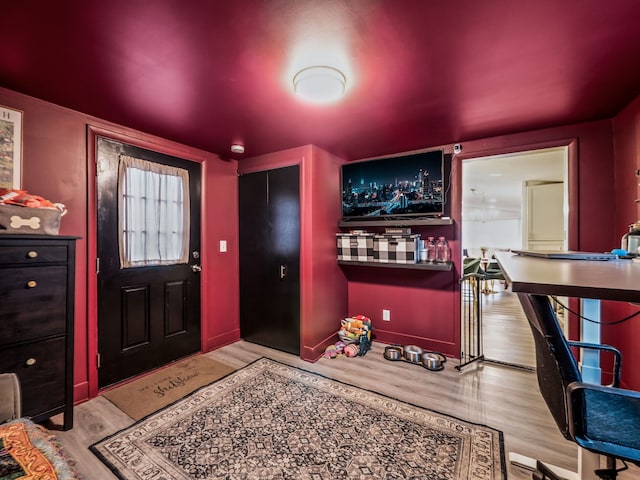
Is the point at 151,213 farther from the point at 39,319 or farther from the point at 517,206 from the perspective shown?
the point at 517,206

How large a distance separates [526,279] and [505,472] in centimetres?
140

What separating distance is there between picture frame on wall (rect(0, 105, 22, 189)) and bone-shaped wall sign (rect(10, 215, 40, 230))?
1.16 ft

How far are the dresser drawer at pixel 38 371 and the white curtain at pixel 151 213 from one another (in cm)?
87

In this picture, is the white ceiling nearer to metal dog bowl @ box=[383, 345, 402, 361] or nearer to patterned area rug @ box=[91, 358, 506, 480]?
metal dog bowl @ box=[383, 345, 402, 361]

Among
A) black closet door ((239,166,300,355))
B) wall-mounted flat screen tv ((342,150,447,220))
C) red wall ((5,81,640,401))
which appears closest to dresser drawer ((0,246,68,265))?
red wall ((5,81,640,401))

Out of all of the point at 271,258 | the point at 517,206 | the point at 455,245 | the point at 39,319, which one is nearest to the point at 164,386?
the point at 39,319

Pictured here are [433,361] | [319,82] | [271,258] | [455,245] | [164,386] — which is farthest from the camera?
[271,258]

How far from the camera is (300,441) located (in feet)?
5.67

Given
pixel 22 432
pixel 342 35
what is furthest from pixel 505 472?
pixel 342 35

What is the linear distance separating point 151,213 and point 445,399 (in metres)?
2.98

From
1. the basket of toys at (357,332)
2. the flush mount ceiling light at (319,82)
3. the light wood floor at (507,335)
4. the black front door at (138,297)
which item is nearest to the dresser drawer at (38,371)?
the black front door at (138,297)

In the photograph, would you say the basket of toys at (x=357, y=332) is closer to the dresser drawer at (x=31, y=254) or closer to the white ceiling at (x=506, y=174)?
the white ceiling at (x=506, y=174)

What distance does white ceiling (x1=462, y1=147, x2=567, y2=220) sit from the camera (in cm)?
311

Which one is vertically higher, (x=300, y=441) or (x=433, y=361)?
(x=433, y=361)
